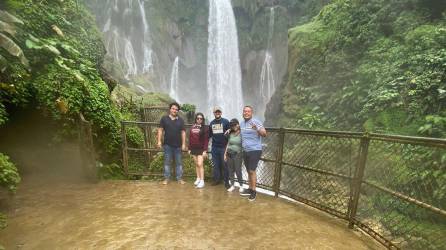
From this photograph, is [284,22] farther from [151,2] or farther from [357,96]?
[357,96]

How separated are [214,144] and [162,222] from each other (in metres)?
2.48

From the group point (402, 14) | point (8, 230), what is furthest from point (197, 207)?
point (402, 14)

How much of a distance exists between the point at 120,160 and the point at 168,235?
13.3 ft

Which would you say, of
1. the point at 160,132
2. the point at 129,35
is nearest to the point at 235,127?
the point at 160,132

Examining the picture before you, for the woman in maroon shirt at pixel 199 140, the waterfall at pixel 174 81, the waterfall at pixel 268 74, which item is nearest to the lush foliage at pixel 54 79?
the woman in maroon shirt at pixel 199 140

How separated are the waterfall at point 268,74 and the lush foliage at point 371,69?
13.1 metres

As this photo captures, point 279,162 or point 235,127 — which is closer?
point 279,162

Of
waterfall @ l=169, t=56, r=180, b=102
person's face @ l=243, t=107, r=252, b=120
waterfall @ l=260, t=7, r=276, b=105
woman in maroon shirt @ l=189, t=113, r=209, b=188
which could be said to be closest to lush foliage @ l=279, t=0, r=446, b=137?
person's face @ l=243, t=107, r=252, b=120

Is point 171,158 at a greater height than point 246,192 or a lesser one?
greater

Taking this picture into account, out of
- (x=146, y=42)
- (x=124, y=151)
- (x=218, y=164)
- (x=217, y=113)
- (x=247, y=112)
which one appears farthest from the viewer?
(x=146, y=42)

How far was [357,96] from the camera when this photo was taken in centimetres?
1283

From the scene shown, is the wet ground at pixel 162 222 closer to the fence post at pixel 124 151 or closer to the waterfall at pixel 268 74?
the fence post at pixel 124 151

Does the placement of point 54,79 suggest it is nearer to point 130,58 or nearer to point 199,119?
point 199,119

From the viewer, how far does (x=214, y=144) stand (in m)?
7.10
